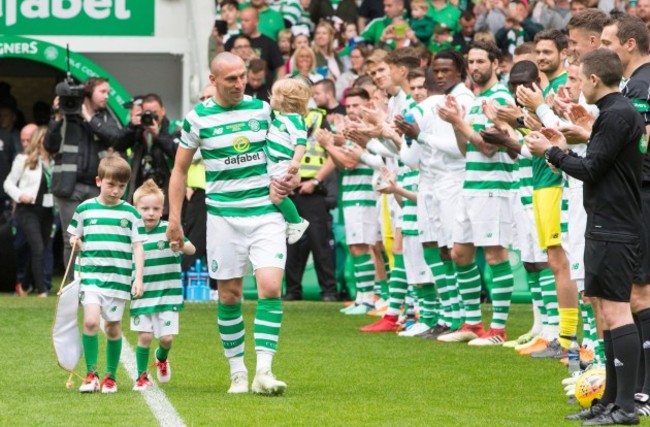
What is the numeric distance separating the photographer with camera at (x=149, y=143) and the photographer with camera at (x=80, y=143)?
158 millimetres

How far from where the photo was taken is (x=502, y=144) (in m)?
11.5

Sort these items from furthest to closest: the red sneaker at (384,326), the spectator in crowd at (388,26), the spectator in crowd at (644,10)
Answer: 1. the spectator in crowd at (388,26)
2. the spectator in crowd at (644,10)
3. the red sneaker at (384,326)

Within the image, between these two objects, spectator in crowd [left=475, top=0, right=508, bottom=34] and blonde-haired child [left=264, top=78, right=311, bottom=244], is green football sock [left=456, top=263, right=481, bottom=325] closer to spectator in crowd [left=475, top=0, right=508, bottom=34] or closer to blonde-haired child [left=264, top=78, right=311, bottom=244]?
blonde-haired child [left=264, top=78, right=311, bottom=244]

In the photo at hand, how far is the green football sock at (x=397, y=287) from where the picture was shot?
1487 cm

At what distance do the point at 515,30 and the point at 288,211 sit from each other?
1096 centimetres

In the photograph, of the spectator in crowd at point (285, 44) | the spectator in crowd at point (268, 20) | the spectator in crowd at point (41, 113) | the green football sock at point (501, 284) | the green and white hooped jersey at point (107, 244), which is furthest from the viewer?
the spectator in crowd at point (41, 113)

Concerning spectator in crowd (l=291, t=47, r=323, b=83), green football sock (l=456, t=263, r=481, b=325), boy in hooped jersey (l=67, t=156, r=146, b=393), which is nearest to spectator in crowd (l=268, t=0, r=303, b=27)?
spectator in crowd (l=291, t=47, r=323, b=83)

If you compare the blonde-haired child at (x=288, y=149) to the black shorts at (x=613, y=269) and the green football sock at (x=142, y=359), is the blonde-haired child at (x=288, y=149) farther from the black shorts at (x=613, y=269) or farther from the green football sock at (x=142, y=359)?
the black shorts at (x=613, y=269)

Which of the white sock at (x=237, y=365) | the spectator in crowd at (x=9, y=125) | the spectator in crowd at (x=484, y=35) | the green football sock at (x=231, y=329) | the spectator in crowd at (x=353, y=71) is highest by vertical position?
the spectator in crowd at (x=484, y=35)

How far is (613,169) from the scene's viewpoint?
8148 mm

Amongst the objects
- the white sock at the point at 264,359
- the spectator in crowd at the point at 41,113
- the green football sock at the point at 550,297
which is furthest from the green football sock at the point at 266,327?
the spectator in crowd at the point at 41,113

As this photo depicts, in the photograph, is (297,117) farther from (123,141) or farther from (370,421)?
(123,141)

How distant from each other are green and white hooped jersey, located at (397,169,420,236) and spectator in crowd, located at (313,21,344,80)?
6399 millimetres

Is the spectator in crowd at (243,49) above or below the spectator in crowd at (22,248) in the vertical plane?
above
